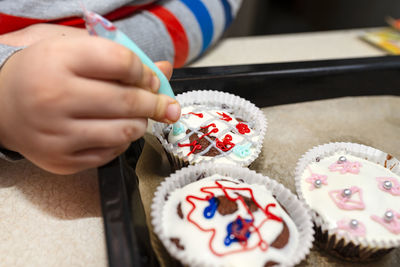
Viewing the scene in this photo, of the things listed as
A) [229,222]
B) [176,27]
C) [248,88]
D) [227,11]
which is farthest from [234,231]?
[227,11]

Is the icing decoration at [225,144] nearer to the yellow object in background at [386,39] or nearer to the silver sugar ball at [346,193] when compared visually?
the silver sugar ball at [346,193]

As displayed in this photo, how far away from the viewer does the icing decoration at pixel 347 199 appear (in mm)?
696

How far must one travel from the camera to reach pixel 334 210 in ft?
2.29

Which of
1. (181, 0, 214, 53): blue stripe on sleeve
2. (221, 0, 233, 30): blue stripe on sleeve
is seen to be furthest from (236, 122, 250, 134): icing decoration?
(221, 0, 233, 30): blue stripe on sleeve

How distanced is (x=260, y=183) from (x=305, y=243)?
0.16 meters

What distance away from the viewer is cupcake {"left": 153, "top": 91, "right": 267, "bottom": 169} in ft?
2.61

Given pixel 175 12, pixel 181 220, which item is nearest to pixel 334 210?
pixel 181 220

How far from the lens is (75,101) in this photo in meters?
0.49

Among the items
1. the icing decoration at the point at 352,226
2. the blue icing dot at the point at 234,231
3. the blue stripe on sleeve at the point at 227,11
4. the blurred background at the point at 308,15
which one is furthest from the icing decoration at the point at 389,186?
the blurred background at the point at 308,15

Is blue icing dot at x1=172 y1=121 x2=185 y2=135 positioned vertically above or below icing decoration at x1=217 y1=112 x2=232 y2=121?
below

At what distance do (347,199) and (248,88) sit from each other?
0.40 metres

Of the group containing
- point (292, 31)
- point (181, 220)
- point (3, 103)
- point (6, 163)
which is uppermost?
point (3, 103)

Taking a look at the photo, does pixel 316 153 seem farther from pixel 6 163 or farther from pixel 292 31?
pixel 292 31

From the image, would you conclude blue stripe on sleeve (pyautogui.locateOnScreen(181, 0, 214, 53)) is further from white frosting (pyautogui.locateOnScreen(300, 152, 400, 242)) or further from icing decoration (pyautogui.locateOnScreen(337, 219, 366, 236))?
icing decoration (pyautogui.locateOnScreen(337, 219, 366, 236))
